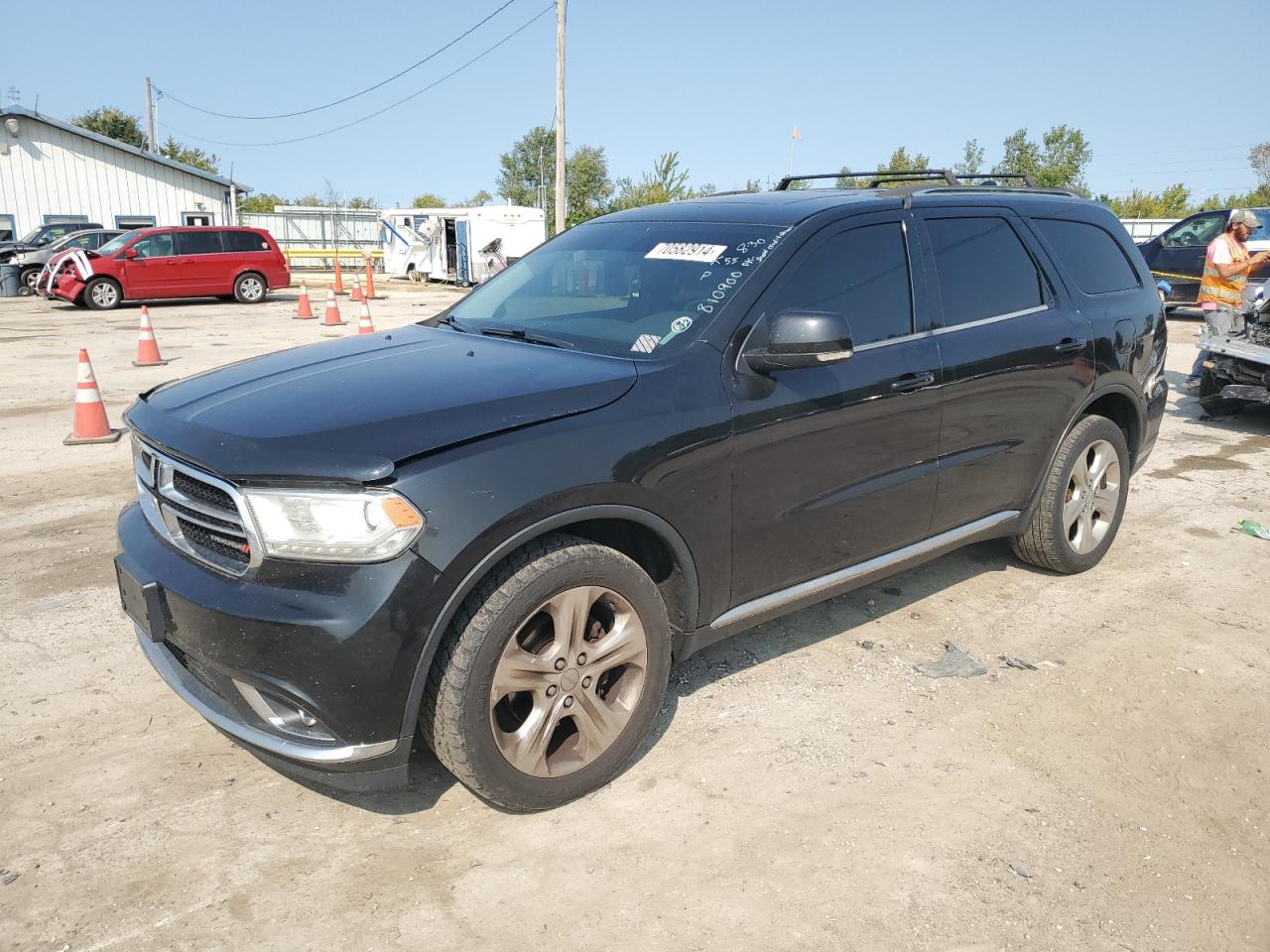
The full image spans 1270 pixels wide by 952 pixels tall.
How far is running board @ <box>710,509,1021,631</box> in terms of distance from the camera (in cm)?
324

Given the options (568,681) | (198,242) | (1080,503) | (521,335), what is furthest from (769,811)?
(198,242)

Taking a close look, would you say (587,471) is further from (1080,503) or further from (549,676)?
(1080,503)

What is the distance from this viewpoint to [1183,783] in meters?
3.04

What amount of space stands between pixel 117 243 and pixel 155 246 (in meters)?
0.85

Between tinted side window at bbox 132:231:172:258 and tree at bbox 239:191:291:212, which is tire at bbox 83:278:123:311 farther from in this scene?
tree at bbox 239:191:291:212

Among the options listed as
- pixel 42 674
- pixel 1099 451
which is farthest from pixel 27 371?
pixel 1099 451

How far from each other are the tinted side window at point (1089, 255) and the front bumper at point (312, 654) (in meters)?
3.61

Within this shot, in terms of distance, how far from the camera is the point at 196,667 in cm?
264

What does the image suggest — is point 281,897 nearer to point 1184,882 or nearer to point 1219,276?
point 1184,882

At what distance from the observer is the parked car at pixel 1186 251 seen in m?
16.7

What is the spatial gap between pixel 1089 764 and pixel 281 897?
257 centimetres

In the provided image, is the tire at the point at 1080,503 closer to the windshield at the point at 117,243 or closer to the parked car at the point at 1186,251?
the parked car at the point at 1186,251

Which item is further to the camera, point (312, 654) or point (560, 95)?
point (560, 95)

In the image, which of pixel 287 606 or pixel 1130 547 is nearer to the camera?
pixel 287 606
